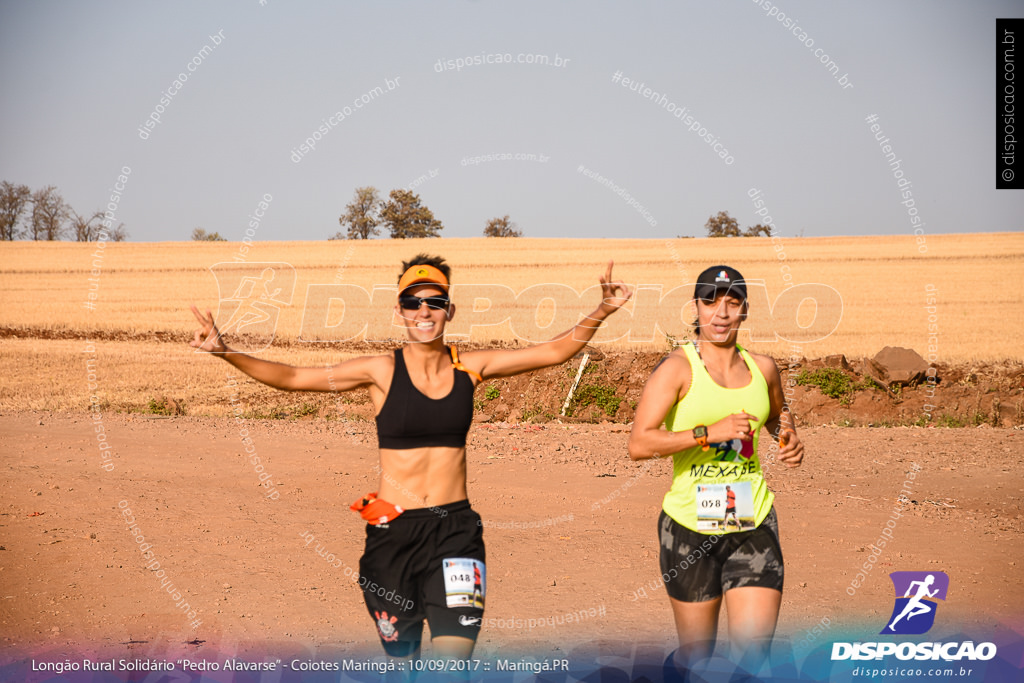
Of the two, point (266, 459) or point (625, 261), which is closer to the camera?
point (266, 459)

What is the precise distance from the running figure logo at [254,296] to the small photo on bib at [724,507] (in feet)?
69.7

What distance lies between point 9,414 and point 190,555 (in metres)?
9.42

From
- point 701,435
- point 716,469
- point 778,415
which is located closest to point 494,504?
point 778,415

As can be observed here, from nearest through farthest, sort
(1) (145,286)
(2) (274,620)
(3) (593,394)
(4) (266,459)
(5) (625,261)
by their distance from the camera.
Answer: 1. (2) (274,620)
2. (4) (266,459)
3. (3) (593,394)
4. (1) (145,286)
5. (5) (625,261)

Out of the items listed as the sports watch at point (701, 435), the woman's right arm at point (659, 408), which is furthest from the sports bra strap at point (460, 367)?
the sports watch at point (701, 435)

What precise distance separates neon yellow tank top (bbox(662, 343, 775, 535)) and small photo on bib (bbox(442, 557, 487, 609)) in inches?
39.1

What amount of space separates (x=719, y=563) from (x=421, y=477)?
1.48m

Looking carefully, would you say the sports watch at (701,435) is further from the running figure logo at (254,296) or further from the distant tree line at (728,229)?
the distant tree line at (728,229)

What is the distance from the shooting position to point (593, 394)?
17.0 metres

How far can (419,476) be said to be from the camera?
4453 mm

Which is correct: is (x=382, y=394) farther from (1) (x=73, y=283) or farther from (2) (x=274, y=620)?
(1) (x=73, y=283)

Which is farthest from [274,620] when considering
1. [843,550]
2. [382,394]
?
[843,550]

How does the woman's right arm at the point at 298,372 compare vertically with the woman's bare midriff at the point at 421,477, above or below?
above

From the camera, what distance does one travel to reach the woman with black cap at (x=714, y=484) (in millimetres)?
4285
